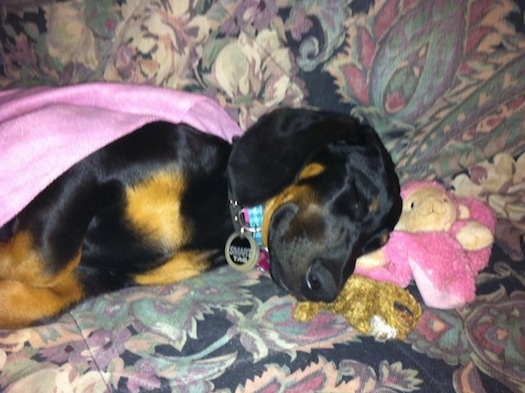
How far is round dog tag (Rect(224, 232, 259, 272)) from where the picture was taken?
5.15 ft

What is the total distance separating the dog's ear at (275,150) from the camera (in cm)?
143

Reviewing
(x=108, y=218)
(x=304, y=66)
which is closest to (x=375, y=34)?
(x=304, y=66)

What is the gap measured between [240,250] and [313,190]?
262 mm

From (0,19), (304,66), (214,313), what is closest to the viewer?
(214,313)

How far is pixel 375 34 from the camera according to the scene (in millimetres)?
1684

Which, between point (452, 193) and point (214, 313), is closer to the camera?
point (214, 313)

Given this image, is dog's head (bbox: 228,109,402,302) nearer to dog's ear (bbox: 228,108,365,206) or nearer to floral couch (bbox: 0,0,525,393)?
dog's ear (bbox: 228,108,365,206)

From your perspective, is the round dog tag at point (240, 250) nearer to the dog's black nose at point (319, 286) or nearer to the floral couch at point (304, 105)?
the floral couch at point (304, 105)

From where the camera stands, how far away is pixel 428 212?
163cm

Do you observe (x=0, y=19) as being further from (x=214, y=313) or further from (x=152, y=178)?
(x=214, y=313)

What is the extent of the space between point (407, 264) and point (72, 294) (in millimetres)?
886

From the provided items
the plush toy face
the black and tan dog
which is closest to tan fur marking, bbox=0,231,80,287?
the black and tan dog

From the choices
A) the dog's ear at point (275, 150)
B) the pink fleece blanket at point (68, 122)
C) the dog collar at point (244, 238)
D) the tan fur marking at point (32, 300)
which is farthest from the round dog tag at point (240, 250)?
the tan fur marking at point (32, 300)

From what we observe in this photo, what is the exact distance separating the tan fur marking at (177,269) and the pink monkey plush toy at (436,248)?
1.46 ft
